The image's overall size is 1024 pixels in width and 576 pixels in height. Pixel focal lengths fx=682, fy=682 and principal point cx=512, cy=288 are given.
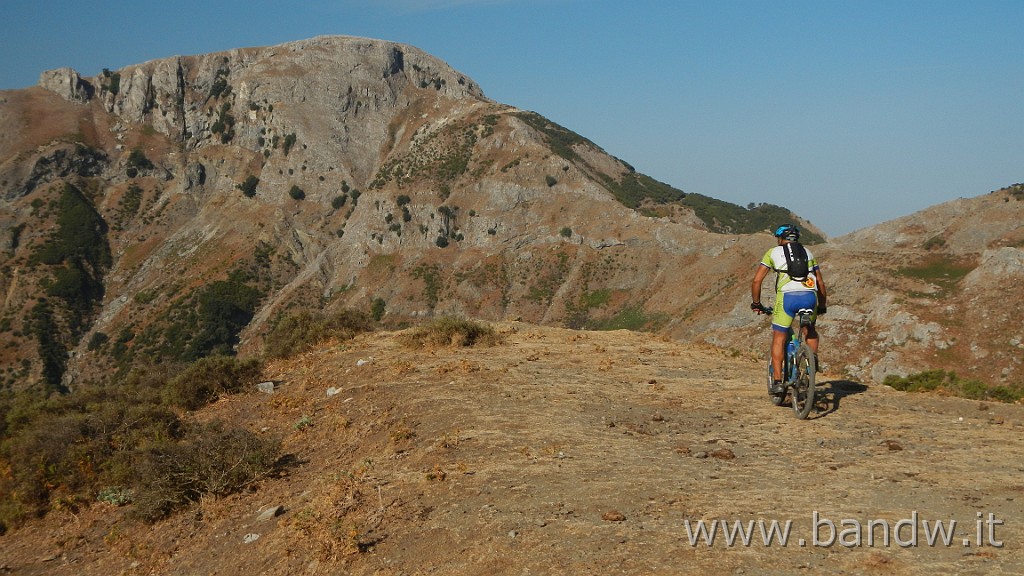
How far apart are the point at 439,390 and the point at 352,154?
400 ft

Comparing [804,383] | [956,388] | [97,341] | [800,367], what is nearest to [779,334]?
[800,367]

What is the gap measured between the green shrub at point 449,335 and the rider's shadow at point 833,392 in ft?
26.7

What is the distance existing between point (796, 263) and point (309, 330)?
44.3 feet

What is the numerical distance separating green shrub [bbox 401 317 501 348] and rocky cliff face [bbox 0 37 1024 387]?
27.3 meters

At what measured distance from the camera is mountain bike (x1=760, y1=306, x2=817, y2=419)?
9.34 m

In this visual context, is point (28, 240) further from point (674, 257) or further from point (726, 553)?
point (726, 553)

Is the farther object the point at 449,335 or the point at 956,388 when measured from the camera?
the point at 449,335

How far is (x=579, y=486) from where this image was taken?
700 centimetres

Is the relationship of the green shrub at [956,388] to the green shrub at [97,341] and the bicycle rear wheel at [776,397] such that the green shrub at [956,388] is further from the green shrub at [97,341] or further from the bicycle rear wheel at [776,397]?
the green shrub at [97,341]

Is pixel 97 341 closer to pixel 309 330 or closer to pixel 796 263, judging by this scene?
pixel 309 330

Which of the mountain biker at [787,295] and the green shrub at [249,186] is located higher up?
the green shrub at [249,186]

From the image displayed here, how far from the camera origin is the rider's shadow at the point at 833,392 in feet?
33.7

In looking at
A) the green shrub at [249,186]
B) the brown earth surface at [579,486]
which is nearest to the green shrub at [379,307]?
the green shrub at [249,186]

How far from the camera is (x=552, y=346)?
17.2 m
